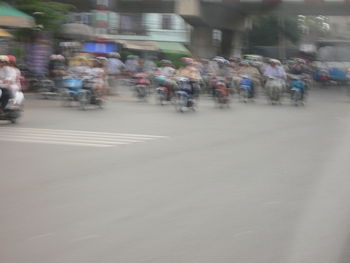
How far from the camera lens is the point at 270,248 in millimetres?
4629

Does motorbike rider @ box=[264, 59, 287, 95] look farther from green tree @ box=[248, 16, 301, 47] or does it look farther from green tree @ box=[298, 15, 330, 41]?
green tree @ box=[298, 15, 330, 41]

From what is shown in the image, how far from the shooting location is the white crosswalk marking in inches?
399

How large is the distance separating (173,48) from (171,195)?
155ft

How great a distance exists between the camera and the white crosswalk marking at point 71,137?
1013 cm

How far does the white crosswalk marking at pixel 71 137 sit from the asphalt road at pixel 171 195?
2 centimetres

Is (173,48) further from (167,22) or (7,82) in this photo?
(7,82)

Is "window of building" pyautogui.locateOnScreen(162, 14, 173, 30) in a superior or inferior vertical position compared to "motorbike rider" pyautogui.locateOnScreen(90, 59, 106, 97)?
superior

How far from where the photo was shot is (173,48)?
52719 millimetres

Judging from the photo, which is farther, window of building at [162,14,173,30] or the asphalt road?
window of building at [162,14,173,30]

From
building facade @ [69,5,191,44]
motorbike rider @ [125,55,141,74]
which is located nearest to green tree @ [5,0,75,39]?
motorbike rider @ [125,55,141,74]

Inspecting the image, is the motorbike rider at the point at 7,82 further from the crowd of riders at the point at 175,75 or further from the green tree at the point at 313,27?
the green tree at the point at 313,27

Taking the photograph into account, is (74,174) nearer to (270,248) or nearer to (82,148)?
(82,148)

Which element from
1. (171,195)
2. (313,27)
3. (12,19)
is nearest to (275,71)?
(12,19)

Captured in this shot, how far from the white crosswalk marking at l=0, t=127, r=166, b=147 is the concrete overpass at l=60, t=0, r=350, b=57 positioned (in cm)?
2597
